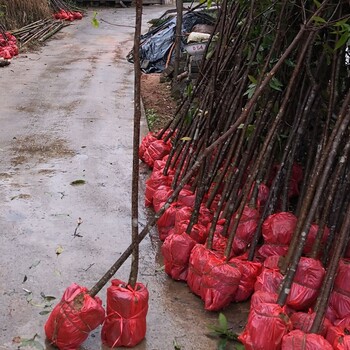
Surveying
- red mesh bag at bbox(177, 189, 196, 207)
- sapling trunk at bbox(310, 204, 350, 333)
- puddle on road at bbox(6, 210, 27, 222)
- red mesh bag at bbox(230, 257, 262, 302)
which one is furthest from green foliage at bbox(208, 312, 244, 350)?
puddle on road at bbox(6, 210, 27, 222)

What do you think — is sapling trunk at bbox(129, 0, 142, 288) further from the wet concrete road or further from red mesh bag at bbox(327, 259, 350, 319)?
red mesh bag at bbox(327, 259, 350, 319)

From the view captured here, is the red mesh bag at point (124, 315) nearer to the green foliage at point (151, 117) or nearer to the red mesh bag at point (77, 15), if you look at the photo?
the green foliage at point (151, 117)

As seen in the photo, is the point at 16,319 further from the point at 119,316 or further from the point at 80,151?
the point at 80,151

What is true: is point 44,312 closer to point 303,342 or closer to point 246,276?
point 246,276

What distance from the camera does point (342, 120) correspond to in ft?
9.95

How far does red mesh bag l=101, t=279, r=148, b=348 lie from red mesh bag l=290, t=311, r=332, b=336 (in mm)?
732

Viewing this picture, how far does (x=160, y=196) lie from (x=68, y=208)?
74cm

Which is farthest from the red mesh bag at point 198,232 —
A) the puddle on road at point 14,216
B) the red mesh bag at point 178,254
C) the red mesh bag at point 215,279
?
→ the puddle on road at point 14,216

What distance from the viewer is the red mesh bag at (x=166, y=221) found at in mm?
3994

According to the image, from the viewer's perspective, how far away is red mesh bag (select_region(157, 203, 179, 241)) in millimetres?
3994

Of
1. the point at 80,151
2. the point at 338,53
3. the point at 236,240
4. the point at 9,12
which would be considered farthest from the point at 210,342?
the point at 9,12

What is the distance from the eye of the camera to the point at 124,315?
2.82m

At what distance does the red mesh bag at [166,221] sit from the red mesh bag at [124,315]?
3.71 ft

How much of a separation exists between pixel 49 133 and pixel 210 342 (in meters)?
4.05
